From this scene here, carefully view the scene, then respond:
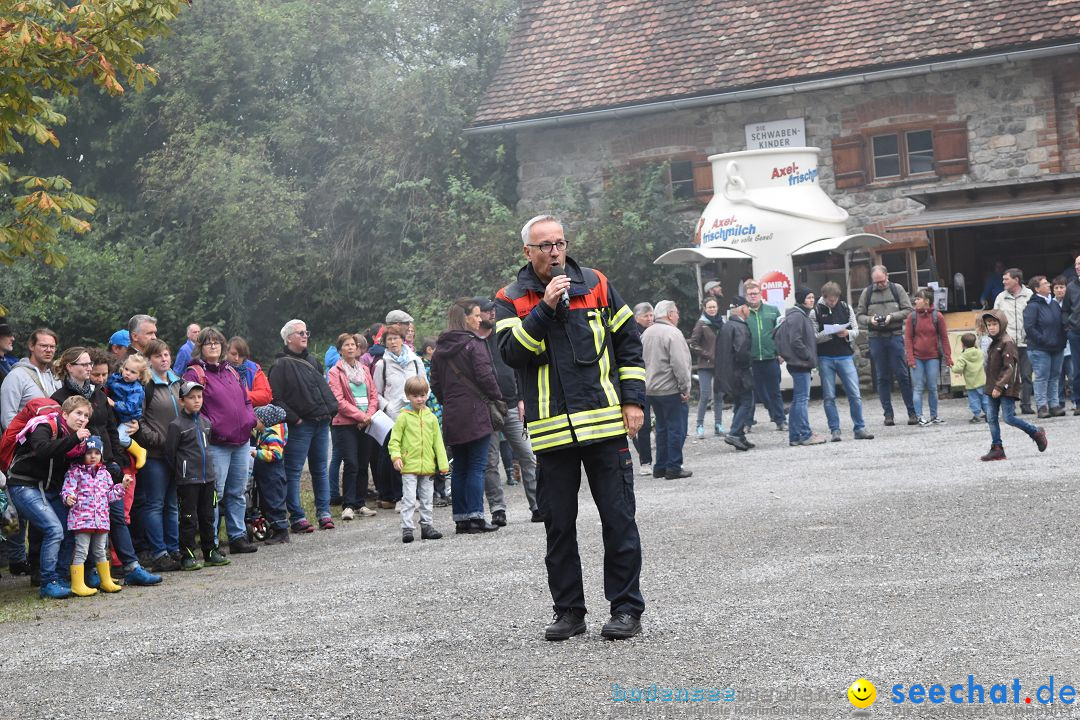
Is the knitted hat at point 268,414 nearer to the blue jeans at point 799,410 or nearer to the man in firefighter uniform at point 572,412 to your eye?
the man in firefighter uniform at point 572,412

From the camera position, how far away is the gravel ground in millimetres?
5695

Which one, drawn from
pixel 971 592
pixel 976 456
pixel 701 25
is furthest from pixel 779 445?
pixel 701 25

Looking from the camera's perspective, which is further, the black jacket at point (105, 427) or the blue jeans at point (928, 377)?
the blue jeans at point (928, 377)

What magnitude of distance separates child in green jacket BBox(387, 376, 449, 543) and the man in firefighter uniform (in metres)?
4.42

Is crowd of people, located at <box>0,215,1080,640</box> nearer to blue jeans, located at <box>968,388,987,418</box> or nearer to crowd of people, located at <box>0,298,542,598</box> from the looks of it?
crowd of people, located at <box>0,298,542,598</box>

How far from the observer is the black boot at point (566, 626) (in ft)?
22.0

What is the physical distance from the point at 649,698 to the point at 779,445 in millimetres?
11033

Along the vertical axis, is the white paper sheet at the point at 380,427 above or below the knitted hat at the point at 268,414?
below

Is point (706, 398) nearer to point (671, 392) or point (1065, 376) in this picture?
point (671, 392)

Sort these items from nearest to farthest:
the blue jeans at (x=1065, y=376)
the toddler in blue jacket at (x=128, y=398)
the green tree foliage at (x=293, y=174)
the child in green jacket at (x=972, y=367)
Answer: the toddler in blue jacket at (x=128, y=398)
the child in green jacket at (x=972, y=367)
the blue jeans at (x=1065, y=376)
the green tree foliage at (x=293, y=174)

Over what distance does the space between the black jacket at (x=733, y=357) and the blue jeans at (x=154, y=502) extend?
7806mm

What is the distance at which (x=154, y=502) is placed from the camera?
10562mm

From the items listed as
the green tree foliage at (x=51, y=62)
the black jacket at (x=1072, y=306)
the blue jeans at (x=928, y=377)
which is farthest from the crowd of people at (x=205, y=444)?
the black jacket at (x=1072, y=306)

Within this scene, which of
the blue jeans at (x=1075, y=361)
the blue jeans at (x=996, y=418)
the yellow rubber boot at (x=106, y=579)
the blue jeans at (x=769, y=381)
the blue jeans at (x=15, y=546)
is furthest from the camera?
the blue jeans at (x=769, y=381)
